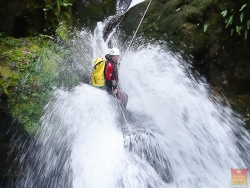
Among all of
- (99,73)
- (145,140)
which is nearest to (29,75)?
(99,73)

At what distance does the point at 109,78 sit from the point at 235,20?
3286mm

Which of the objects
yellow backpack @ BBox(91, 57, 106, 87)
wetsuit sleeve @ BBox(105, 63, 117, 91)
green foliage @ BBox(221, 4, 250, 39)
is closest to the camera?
green foliage @ BBox(221, 4, 250, 39)

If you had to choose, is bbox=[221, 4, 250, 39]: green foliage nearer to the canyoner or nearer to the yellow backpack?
the canyoner

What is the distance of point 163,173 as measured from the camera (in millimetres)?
5125

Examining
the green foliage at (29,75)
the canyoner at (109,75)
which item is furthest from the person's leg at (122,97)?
the green foliage at (29,75)

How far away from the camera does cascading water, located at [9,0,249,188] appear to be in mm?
4973

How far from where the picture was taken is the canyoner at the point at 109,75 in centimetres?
627

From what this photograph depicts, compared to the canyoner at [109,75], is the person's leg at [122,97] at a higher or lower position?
lower

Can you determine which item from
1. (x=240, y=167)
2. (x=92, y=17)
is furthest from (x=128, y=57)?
(x=240, y=167)

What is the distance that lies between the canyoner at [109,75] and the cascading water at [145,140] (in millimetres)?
195

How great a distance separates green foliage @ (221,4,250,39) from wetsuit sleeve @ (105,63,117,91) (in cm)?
294

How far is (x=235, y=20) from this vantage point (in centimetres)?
564

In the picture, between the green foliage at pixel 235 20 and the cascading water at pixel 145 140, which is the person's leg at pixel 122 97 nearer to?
the cascading water at pixel 145 140

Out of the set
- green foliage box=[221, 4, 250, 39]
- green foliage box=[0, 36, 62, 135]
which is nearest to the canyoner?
green foliage box=[0, 36, 62, 135]
